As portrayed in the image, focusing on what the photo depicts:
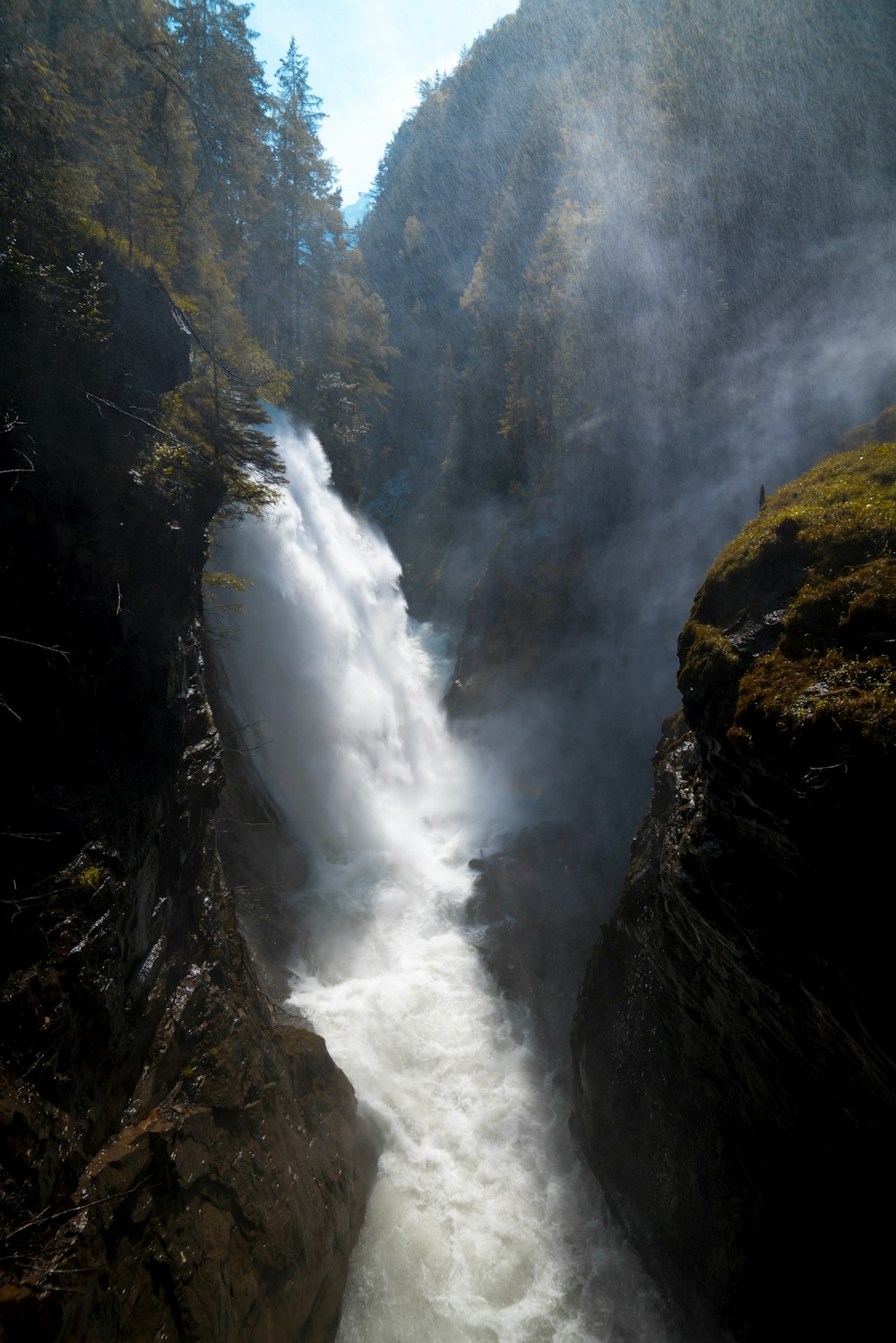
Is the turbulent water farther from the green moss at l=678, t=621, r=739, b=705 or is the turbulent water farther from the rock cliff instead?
the green moss at l=678, t=621, r=739, b=705

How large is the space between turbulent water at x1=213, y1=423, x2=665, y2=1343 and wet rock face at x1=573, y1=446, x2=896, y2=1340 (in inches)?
45.5

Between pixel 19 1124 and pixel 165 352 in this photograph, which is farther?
pixel 165 352

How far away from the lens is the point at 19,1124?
3584mm

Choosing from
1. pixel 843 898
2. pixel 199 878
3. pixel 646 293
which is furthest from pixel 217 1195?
pixel 646 293

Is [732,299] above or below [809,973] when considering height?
above

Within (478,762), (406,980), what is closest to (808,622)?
(406,980)

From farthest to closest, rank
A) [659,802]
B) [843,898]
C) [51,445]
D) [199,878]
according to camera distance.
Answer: [659,802]
[199,878]
[51,445]
[843,898]

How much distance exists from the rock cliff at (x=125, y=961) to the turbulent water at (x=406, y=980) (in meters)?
1.08

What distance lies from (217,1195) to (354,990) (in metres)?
4.93

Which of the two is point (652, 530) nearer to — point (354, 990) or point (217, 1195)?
point (354, 990)

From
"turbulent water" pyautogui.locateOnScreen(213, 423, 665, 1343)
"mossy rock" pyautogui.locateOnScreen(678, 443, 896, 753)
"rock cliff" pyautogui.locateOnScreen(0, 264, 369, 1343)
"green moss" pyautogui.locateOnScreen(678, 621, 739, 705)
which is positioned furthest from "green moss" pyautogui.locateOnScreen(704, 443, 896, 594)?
"turbulent water" pyautogui.locateOnScreen(213, 423, 665, 1343)

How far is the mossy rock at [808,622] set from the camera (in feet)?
11.1

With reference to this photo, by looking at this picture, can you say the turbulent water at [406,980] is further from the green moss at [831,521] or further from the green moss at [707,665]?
the green moss at [831,521]

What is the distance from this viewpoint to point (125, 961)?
16.7ft
